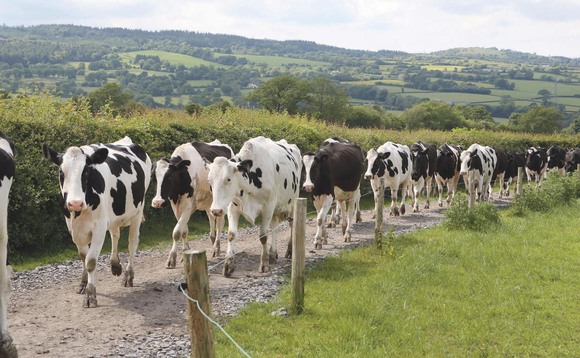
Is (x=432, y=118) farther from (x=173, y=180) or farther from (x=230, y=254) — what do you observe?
(x=230, y=254)

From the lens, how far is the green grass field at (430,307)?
8.05 metres

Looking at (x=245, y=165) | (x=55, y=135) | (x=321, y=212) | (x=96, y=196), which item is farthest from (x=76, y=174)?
(x=321, y=212)

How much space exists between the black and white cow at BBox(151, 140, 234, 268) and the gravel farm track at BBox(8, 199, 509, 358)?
807 millimetres

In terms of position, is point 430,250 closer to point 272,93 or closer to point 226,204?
point 226,204

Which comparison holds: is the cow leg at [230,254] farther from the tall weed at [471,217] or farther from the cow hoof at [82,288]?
the tall weed at [471,217]

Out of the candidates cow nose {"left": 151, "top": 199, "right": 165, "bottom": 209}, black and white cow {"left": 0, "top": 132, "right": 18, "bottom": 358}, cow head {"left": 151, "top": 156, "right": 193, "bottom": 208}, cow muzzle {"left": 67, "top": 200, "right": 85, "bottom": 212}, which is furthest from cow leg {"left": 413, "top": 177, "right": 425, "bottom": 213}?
black and white cow {"left": 0, "top": 132, "right": 18, "bottom": 358}

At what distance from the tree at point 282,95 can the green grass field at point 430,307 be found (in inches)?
1845

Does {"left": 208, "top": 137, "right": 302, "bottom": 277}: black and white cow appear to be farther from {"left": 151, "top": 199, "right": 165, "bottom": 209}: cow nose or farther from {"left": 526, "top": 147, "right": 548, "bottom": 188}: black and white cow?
{"left": 526, "top": 147, "right": 548, "bottom": 188}: black and white cow

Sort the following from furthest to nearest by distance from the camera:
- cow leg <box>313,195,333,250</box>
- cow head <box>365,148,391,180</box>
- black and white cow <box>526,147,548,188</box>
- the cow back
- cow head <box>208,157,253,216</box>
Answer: black and white cow <box>526,147,548,188</box>
cow head <box>365,148,391,180</box>
cow leg <box>313,195,333,250</box>
the cow back
cow head <box>208,157,253,216</box>

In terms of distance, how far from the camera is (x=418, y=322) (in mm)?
8977

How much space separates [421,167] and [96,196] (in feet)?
56.4

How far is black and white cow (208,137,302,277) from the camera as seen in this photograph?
12.0 meters

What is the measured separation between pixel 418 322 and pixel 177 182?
6.19 metres

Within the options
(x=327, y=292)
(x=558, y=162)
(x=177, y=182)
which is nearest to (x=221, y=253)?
(x=177, y=182)
